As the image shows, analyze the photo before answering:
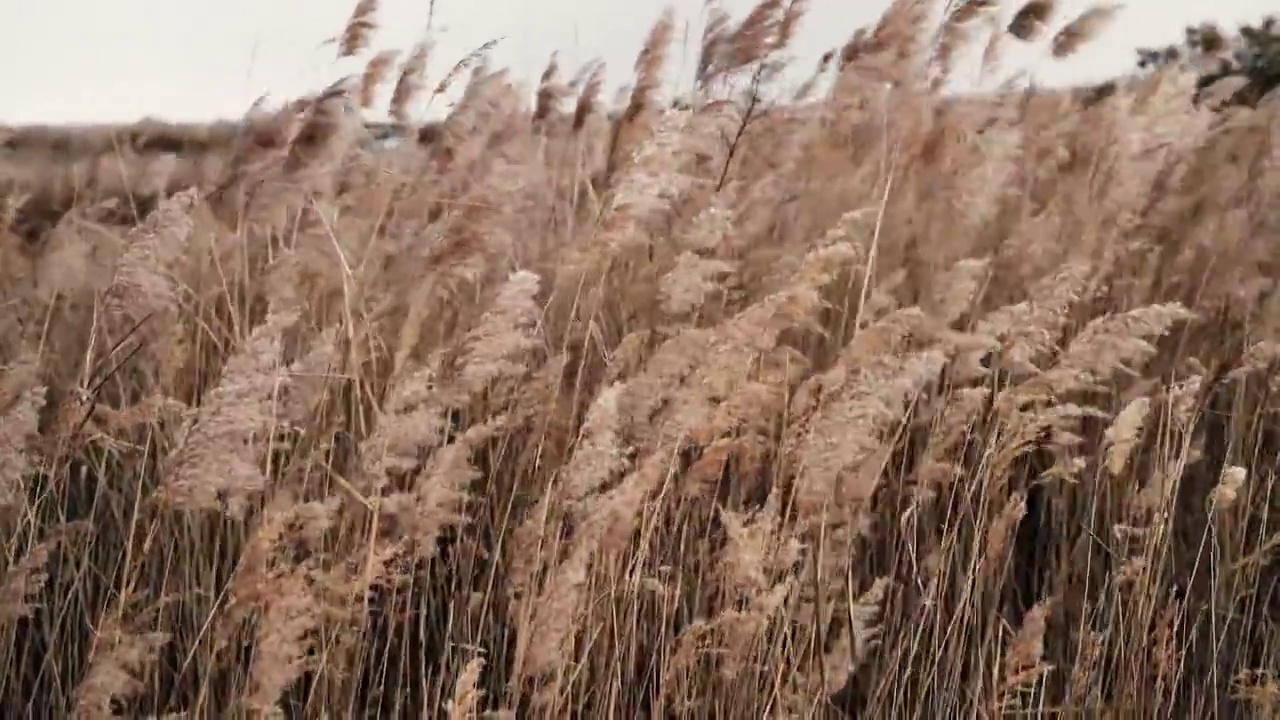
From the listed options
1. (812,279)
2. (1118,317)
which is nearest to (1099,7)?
(1118,317)

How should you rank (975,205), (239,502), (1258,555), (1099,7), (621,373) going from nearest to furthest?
(239,502) → (1258,555) → (621,373) → (975,205) → (1099,7)

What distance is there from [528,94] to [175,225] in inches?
51.4

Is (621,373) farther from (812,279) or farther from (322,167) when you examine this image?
(322,167)

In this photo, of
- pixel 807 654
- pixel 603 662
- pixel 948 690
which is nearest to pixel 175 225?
pixel 603 662

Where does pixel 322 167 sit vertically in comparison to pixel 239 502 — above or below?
above

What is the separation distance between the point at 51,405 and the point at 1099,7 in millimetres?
2547

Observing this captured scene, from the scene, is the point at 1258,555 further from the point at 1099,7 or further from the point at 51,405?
the point at 51,405

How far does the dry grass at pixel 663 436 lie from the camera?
1.79 meters

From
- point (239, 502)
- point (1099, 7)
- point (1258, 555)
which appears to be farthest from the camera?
point (1099, 7)

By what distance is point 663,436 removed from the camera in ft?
5.99

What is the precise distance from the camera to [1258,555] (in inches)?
77.5

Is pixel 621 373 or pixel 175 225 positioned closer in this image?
pixel 175 225

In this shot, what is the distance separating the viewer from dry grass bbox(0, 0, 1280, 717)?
1787 millimetres

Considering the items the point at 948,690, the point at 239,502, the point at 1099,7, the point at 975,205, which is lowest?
the point at 948,690
